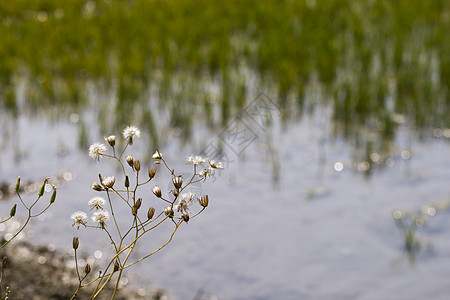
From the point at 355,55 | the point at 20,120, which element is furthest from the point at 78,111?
the point at 355,55

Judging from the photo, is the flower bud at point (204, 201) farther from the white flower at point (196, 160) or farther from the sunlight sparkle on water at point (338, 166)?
the sunlight sparkle on water at point (338, 166)

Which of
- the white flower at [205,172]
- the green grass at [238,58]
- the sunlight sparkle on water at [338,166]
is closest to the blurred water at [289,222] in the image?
the sunlight sparkle on water at [338,166]

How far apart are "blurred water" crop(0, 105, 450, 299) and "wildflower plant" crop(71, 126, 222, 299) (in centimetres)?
7

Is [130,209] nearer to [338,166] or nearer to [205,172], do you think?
[338,166]

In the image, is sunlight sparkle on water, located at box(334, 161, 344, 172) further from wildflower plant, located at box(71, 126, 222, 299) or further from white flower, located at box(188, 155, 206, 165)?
white flower, located at box(188, 155, 206, 165)

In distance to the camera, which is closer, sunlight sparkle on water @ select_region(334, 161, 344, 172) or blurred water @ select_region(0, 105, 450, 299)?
blurred water @ select_region(0, 105, 450, 299)

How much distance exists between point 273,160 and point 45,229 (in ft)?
5.07

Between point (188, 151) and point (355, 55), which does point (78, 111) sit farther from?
point (355, 55)

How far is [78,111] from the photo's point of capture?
16.7 feet

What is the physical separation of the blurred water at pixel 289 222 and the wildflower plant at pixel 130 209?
7cm

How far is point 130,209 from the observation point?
3.45 m

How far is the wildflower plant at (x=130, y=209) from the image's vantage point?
4.83ft

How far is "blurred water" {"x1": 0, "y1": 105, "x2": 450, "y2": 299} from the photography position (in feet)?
9.19

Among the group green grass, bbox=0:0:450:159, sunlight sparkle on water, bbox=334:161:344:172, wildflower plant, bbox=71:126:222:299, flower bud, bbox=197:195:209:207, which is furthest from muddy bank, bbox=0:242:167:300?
sunlight sparkle on water, bbox=334:161:344:172
